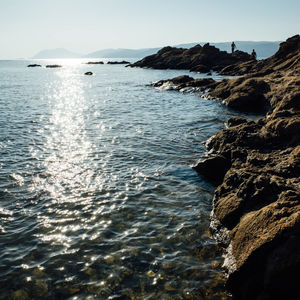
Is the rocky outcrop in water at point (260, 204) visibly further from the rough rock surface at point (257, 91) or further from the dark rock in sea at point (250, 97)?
the dark rock in sea at point (250, 97)

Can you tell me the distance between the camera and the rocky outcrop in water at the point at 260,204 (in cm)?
768

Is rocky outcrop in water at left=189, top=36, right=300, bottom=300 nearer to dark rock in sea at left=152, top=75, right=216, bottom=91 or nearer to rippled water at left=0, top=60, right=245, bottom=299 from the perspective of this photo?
rippled water at left=0, top=60, right=245, bottom=299

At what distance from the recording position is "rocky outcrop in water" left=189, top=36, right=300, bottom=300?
7680 mm

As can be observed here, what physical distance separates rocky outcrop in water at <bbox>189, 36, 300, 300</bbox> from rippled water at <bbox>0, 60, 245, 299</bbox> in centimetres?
90

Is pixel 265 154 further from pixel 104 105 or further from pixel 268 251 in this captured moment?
pixel 104 105

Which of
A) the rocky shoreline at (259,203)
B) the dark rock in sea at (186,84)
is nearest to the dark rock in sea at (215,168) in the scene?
the rocky shoreline at (259,203)

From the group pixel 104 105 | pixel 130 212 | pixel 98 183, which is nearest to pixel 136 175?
pixel 98 183

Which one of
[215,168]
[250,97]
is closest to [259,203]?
[215,168]

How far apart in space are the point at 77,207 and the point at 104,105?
30.9m

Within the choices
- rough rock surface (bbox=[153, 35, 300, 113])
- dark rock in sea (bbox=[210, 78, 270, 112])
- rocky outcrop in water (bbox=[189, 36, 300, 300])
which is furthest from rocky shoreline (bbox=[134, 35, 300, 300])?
dark rock in sea (bbox=[210, 78, 270, 112])

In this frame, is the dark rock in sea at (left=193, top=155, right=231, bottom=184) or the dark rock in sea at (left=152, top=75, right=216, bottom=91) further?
the dark rock in sea at (left=152, top=75, right=216, bottom=91)

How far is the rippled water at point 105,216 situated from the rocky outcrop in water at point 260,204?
90 centimetres

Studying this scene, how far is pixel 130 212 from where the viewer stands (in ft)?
43.5

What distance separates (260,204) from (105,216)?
669 centimetres
